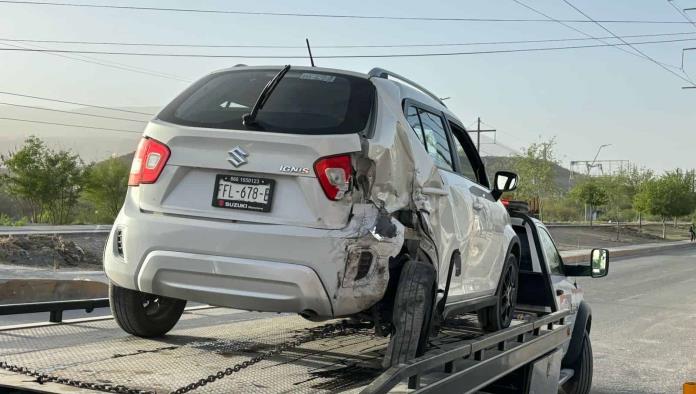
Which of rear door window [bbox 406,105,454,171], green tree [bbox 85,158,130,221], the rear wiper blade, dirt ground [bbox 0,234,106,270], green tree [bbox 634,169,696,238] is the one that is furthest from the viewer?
green tree [bbox 634,169,696,238]

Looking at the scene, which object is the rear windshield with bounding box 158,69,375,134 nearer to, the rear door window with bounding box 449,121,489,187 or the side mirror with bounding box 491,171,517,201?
the rear door window with bounding box 449,121,489,187

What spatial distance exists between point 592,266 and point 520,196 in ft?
193

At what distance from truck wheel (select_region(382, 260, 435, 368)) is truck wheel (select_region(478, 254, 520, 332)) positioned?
5.18 ft

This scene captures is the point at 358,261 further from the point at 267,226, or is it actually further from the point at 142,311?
the point at 142,311

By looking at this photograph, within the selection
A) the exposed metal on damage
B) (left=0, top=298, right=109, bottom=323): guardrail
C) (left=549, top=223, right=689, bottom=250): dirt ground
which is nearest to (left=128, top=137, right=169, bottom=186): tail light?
the exposed metal on damage

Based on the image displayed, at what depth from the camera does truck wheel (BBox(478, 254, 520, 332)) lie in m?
5.38

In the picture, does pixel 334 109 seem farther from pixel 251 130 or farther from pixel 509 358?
pixel 509 358

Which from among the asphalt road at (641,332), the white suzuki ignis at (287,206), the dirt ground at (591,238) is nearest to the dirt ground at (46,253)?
the asphalt road at (641,332)

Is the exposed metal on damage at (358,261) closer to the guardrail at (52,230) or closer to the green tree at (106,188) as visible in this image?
the guardrail at (52,230)

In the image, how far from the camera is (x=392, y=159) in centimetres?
382

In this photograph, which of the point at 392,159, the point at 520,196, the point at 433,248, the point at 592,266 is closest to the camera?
the point at 392,159

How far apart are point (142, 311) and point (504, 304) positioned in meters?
2.65

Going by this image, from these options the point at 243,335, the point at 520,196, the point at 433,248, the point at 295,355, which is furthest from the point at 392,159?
the point at 520,196

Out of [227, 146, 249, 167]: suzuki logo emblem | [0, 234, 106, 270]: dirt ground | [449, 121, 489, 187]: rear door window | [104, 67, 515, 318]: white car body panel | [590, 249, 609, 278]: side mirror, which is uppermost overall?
[449, 121, 489, 187]: rear door window
